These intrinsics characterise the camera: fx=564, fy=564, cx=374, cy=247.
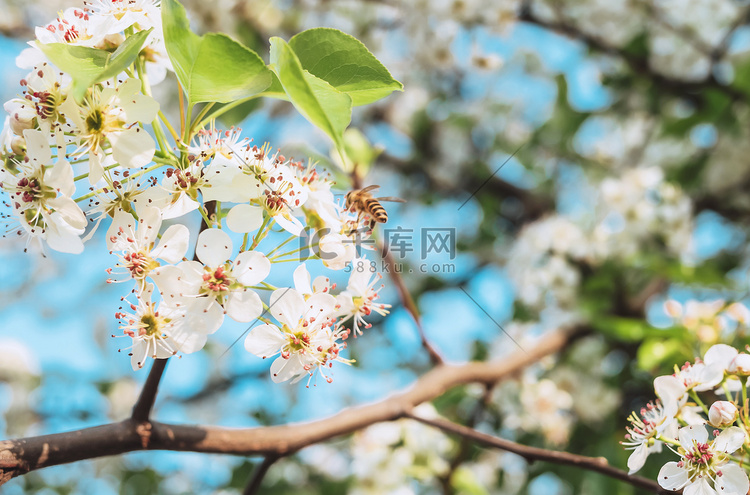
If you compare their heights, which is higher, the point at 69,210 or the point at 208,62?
the point at 208,62

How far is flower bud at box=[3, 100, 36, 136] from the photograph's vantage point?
2.39ft

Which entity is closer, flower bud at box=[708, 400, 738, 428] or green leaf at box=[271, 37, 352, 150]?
green leaf at box=[271, 37, 352, 150]

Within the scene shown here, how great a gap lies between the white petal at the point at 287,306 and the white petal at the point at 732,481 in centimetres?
63

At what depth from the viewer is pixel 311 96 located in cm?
62

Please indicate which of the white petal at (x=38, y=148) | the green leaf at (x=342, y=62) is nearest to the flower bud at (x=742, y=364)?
the green leaf at (x=342, y=62)

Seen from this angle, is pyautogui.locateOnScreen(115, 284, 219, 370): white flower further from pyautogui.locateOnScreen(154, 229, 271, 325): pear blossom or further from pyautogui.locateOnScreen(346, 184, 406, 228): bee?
pyautogui.locateOnScreen(346, 184, 406, 228): bee

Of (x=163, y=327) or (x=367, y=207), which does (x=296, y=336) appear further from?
(x=367, y=207)

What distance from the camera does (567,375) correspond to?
241 centimetres

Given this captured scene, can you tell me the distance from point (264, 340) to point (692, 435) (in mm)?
628

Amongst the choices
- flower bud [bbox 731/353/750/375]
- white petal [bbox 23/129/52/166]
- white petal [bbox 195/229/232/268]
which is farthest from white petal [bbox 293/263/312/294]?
flower bud [bbox 731/353/750/375]

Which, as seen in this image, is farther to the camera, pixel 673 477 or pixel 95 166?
pixel 673 477

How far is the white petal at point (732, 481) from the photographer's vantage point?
2.57ft

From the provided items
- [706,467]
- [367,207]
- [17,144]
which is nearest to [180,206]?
[17,144]

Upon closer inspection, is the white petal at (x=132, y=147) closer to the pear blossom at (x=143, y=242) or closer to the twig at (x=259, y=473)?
the pear blossom at (x=143, y=242)
